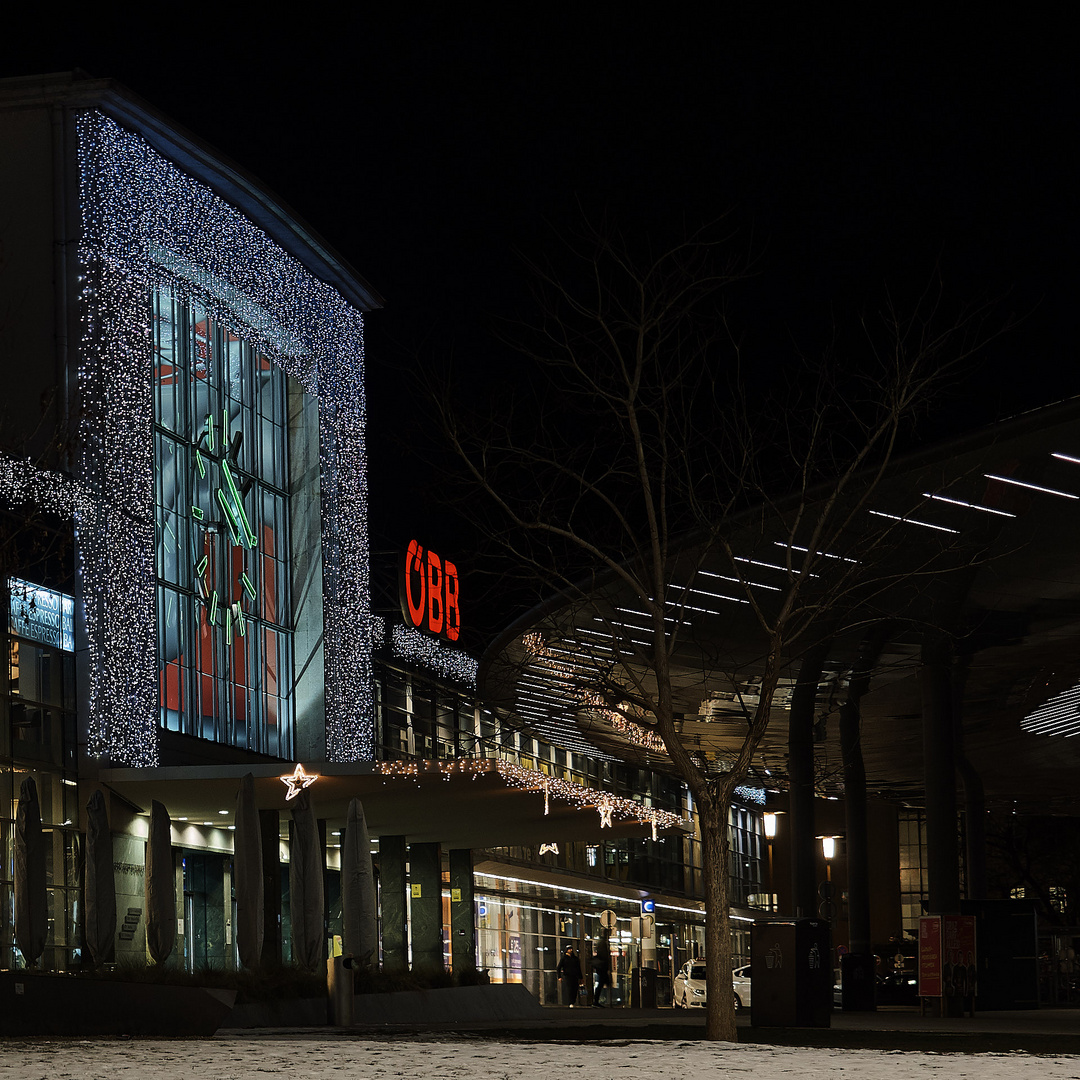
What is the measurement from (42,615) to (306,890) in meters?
7.63

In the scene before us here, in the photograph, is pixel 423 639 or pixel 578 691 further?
pixel 423 639

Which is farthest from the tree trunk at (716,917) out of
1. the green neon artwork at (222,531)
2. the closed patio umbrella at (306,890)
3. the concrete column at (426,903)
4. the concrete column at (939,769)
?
the concrete column at (426,903)

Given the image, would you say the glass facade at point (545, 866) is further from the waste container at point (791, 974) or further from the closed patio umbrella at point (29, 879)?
the closed patio umbrella at point (29, 879)

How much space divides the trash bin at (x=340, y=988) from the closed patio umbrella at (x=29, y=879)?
3645 mm

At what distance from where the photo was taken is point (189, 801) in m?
29.1

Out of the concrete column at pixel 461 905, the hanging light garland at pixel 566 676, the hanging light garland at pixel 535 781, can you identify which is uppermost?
the hanging light garland at pixel 566 676

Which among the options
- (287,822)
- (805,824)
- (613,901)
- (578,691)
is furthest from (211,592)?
(613,901)

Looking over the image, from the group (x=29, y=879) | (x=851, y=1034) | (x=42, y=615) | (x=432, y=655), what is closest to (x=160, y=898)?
(x=29, y=879)

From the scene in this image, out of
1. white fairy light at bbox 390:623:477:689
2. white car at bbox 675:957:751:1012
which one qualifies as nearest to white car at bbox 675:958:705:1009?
white car at bbox 675:957:751:1012

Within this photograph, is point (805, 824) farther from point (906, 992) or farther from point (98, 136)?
point (98, 136)

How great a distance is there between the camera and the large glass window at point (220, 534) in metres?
33.3

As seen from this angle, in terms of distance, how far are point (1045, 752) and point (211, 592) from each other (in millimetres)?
23723

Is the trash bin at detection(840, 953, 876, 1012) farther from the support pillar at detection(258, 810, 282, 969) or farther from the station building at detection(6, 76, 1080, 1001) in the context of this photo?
the support pillar at detection(258, 810, 282, 969)

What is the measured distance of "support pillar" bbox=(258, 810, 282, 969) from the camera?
29953mm
